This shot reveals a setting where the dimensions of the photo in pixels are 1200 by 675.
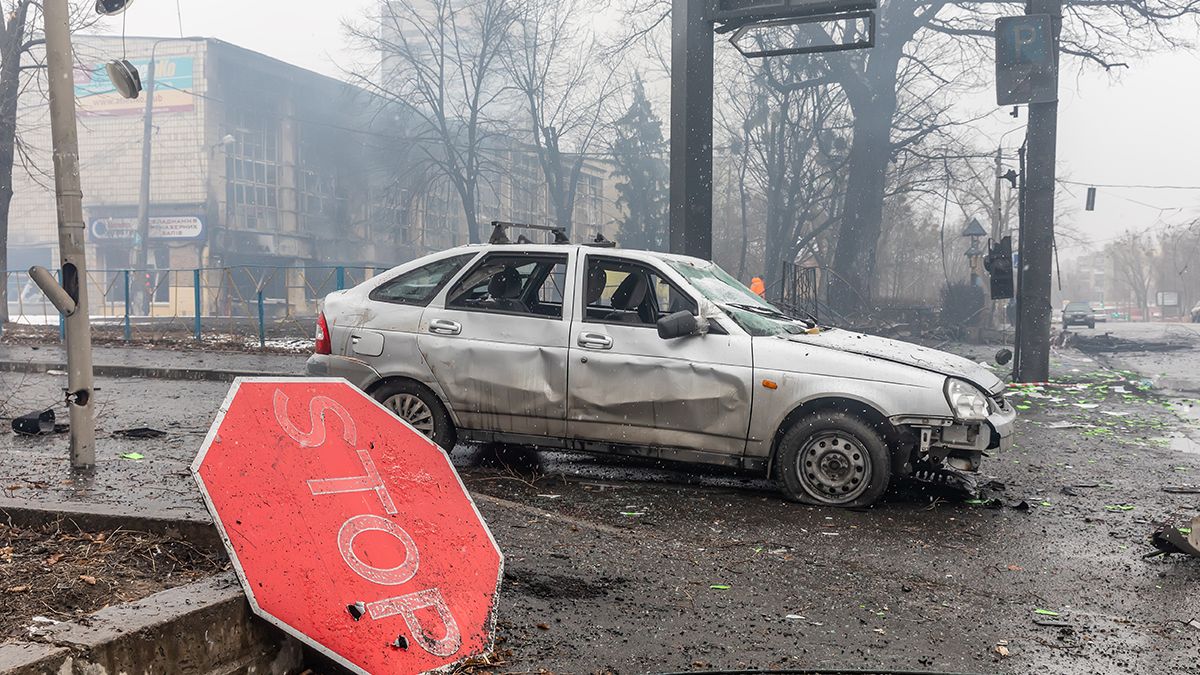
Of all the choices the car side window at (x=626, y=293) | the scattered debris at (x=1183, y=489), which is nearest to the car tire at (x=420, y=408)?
the car side window at (x=626, y=293)

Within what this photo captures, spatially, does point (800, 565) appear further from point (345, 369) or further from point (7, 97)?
point (7, 97)

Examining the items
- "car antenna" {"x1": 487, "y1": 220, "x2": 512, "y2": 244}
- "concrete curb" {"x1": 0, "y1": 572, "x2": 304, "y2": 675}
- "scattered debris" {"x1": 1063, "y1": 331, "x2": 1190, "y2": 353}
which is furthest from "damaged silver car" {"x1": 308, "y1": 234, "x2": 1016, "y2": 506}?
"scattered debris" {"x1": 1063, "y1": 331, "x2": 1190, "y2": 353}

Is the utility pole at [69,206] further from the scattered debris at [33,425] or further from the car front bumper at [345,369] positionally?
the scattered debris at [33,425]

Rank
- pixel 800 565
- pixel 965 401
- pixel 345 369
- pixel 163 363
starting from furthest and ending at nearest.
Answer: pixel 163 363 → pixel 345 369 → pixel 965 401 → pixel 800 565

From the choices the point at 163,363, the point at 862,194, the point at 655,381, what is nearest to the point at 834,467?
the point at 655,381

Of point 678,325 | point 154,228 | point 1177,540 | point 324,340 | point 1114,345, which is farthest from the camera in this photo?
point 154,228

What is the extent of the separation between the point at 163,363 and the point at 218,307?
973cm

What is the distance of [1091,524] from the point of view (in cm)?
591

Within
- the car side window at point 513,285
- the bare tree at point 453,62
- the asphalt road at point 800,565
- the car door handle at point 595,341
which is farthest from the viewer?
the bare tree at point 453,62

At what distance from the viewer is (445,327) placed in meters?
6.77

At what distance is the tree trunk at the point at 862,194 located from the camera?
29.6m

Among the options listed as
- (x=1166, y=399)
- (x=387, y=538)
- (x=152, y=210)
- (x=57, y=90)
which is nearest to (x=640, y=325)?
(x=387, y=538)

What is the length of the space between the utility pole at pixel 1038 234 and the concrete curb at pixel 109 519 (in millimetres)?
12418

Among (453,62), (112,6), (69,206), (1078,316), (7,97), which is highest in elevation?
(453,62)
